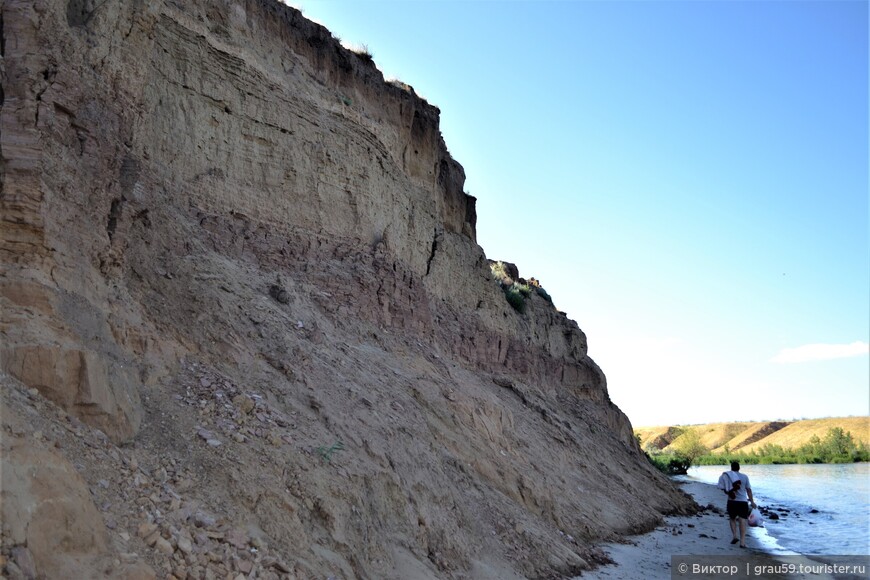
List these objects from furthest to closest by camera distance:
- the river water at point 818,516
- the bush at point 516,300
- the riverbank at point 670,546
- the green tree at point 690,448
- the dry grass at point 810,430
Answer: the dry grass at point 810,430 < the green tree at point 690,448 < the bush at point 516,300 < the river water at point 818,516 < the riverbank at point 670,546

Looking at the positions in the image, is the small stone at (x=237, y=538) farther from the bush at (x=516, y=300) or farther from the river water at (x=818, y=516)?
the bush at (x=516, y=300)

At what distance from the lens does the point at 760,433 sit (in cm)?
10244

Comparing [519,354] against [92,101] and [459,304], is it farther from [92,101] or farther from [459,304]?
[92,101]

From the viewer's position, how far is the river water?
16.0 metres

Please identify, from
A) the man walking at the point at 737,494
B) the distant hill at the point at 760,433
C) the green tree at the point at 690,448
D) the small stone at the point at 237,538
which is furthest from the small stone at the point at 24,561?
the distant hill at the point at 760,433

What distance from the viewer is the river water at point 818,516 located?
16.0 metres

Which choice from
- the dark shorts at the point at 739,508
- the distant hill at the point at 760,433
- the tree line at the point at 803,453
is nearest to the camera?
the dark shorts at the point at 739,508

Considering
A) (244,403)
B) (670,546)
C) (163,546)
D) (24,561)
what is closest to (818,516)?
(670,546)

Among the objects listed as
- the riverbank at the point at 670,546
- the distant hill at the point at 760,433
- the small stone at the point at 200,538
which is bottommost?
the distant hill at the point at 760,433

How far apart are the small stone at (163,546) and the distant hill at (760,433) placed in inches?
3500

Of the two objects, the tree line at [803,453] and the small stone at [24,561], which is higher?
the small stone at [24,561]

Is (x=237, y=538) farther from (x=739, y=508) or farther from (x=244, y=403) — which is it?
(x=739, y=508)

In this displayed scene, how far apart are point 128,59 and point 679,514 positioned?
1878 cm

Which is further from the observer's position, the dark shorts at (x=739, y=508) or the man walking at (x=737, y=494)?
the dark shorts at (x=739, y=508)
